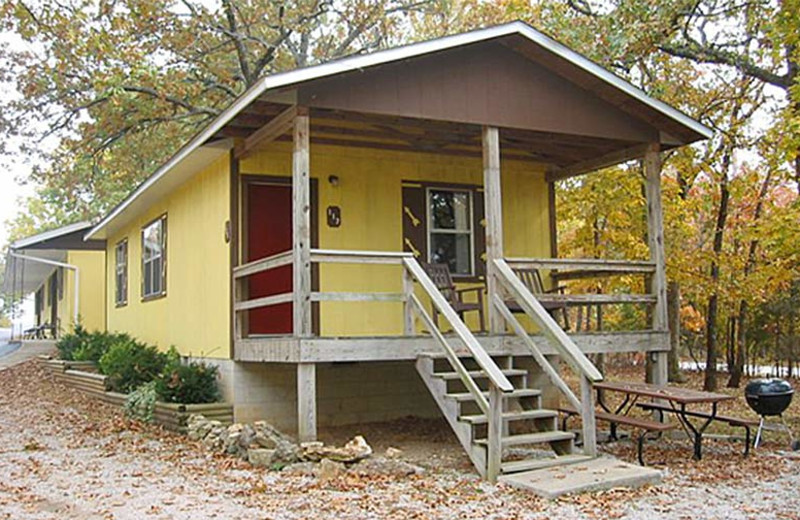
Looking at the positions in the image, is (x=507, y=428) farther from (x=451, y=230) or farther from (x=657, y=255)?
(x=451, y=230)

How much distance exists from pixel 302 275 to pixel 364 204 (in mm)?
2618

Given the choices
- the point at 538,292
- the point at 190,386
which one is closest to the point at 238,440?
Result: the point at 190,386

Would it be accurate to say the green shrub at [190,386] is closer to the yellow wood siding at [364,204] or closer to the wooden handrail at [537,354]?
the yellow wood siding at [364,204]

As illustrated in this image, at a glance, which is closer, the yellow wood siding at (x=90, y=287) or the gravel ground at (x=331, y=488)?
the gravel ground at (x=331, y=488)

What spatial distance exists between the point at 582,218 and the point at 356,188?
6097 mm

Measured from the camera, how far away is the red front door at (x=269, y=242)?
10.2m

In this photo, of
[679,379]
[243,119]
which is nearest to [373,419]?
[243,119]

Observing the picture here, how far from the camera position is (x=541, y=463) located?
23.3 feet

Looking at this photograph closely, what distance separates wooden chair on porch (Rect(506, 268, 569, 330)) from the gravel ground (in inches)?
67.3

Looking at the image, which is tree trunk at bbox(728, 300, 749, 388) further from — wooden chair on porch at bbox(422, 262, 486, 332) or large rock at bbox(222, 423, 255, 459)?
large rock at bbox(222, 423, 255, 459)

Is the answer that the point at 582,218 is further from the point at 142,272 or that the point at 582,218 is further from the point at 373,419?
the point at 142,272

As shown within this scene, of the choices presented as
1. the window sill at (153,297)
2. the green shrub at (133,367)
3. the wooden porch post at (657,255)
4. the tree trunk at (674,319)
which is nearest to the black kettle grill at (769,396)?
the wooden porch post at (657,255)

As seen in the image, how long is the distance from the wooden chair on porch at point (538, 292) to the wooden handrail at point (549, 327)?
2.33 feet

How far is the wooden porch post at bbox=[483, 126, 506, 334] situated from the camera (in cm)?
888
